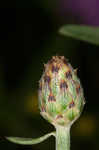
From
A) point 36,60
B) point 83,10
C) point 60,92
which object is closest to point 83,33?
point 60,92

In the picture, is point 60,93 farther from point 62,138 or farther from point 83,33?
point 83,33

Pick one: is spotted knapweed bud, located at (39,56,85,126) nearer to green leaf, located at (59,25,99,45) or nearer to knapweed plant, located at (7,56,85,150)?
knapweed plant, located at (7,56,85,150)

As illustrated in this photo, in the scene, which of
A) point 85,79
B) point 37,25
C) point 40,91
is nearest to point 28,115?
point 85,79

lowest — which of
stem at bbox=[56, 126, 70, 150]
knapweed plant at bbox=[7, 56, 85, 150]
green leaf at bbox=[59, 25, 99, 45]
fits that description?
stem at bbox=[56, 126, 70, 150]

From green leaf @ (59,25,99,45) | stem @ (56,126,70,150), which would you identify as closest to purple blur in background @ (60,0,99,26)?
green leaf @ (59,25,99,45)

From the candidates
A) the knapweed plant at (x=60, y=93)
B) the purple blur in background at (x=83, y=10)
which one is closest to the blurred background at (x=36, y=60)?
the purple blur in background at (x=83, y=10)

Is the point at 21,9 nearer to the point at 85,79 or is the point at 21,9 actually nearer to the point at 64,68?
the point at 85,79
